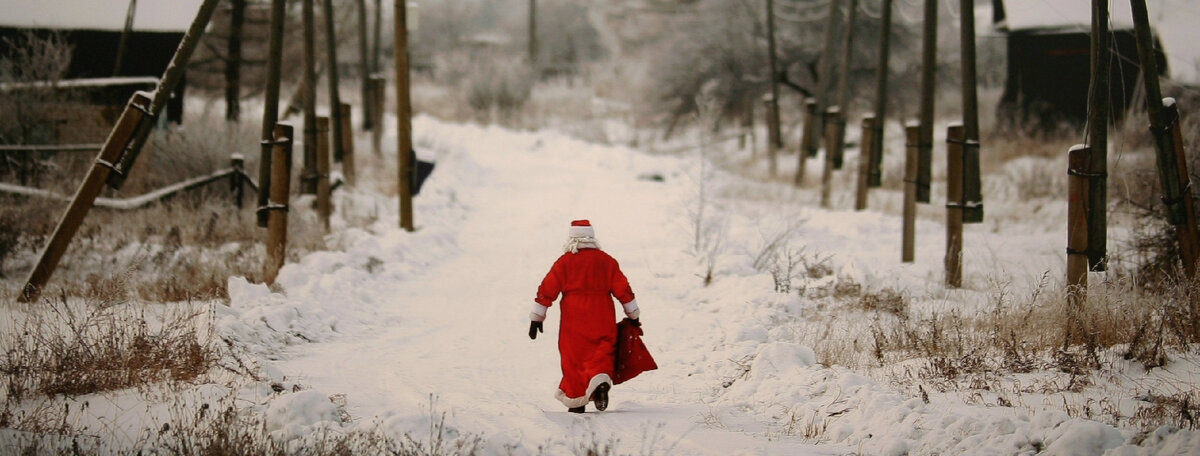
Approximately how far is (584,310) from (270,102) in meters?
5.48

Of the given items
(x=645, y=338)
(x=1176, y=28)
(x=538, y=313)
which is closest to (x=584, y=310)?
(x=538, y=313)

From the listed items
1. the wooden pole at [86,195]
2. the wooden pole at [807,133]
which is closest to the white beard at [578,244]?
the wooden pole at [86,195]

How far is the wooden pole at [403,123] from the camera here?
11.9 m

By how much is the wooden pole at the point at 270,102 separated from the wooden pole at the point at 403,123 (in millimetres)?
2413

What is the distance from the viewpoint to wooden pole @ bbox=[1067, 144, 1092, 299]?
726cm

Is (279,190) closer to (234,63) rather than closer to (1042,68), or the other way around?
(234,63)

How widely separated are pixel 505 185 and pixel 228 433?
45.2 feet

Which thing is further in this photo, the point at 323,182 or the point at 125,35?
the point at 125,35

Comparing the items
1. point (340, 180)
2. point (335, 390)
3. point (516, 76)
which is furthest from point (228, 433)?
point (516, 76)

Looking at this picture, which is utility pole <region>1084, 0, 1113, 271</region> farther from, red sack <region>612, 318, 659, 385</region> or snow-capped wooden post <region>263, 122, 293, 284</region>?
snow-capped wooden post <region>263, 122, 293, 284</region>

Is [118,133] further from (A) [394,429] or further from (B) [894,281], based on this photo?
(B) [894,281]

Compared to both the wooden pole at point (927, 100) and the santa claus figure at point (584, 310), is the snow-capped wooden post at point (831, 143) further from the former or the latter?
the santa claus figure at point (584, 310)

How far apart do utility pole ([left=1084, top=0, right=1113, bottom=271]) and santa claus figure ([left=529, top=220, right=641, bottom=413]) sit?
410 cm

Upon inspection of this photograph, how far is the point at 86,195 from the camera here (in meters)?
Result: 7.82
